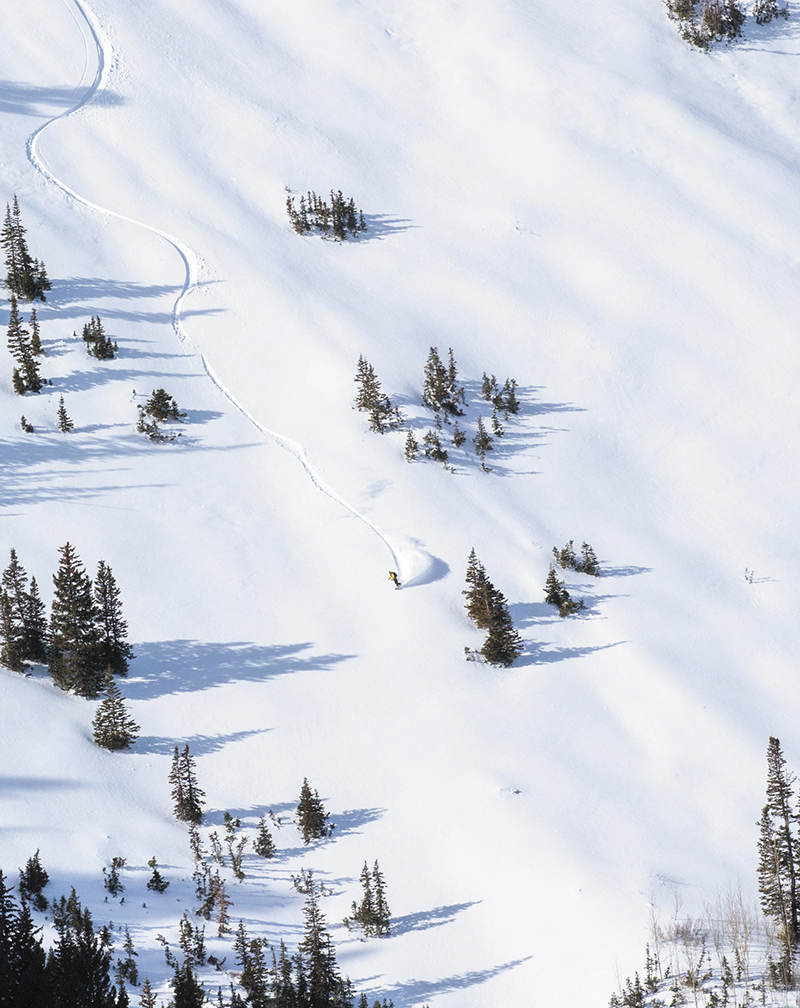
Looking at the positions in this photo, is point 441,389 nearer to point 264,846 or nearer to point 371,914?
point 264,846

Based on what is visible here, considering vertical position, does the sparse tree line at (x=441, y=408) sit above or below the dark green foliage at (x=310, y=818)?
above

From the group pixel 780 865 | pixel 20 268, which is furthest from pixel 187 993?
pixel 20 268

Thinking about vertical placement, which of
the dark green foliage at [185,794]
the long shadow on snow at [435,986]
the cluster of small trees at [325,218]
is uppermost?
the cluster of small trees at [325,218]

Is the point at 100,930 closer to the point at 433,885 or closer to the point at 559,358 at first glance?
the point at 433,885

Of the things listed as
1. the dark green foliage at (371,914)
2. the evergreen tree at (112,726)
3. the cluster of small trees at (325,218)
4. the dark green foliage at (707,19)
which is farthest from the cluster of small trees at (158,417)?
the dark green foliage at (707,19)

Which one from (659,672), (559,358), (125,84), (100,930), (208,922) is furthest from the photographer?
(125,84)

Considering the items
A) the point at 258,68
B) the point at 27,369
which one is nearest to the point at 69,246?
the point at 27,369

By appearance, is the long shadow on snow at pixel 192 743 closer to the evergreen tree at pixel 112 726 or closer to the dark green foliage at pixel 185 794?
the evergreen tree at pixel 112 726
